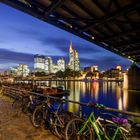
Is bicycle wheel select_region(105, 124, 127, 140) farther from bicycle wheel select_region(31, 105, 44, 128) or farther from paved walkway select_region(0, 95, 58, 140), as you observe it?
bicycle wheel select_region(31, 105, 44, 128)

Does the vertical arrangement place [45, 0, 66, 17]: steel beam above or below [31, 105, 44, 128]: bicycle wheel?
above

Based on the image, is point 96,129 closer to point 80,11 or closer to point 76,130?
point 76,130

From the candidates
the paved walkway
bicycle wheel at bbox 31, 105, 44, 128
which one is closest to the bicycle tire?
the paved walkway

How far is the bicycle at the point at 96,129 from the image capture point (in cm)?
612

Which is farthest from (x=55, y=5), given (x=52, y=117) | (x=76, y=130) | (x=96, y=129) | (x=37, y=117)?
(x=96, y=129)

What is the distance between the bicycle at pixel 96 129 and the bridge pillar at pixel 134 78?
64.6m

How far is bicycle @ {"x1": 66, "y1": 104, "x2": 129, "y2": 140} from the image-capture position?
6117mm

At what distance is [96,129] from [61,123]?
228 cm

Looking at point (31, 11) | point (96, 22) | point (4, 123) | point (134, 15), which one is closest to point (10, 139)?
point (4, 123)

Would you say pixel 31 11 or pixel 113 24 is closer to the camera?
pixel 31 11

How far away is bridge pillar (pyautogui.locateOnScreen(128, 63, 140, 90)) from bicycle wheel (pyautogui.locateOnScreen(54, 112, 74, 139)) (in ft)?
209

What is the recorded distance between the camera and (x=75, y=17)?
40.1ft

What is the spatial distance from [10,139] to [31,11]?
5.78m

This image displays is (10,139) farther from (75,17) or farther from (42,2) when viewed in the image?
(75,17)
